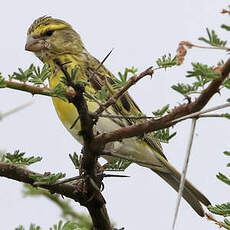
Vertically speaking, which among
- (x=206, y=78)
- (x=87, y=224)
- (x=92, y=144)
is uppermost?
(x=206, y=78)

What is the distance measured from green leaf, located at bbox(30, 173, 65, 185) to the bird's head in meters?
2.11

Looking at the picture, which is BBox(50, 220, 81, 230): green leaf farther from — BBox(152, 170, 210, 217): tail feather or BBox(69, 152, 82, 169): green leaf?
BBox(152, 170, 210, 217): tail feather

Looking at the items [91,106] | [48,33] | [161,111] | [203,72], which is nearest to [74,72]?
[161,111]

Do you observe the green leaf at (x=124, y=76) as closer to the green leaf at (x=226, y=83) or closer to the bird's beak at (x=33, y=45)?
the green leaf at (x=226, y=83)

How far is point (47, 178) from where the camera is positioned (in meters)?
2.00

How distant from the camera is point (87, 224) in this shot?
261cm

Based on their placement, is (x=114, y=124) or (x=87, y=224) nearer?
(x=87, y=224)

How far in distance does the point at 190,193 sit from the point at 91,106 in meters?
0.85

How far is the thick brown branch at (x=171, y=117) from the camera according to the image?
1438 mm

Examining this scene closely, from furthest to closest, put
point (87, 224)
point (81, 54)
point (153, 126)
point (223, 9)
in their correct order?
point (81, 54) → point (87, 224) → point (153, 126) → point (223, 9)

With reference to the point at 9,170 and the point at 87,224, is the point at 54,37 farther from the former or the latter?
the point at 9,170

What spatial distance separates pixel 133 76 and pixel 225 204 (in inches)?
22.3

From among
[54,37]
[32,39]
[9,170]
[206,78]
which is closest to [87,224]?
[9,170]

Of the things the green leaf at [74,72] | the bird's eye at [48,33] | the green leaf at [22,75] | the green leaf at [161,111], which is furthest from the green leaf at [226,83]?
the bird's eye at [48,33]
